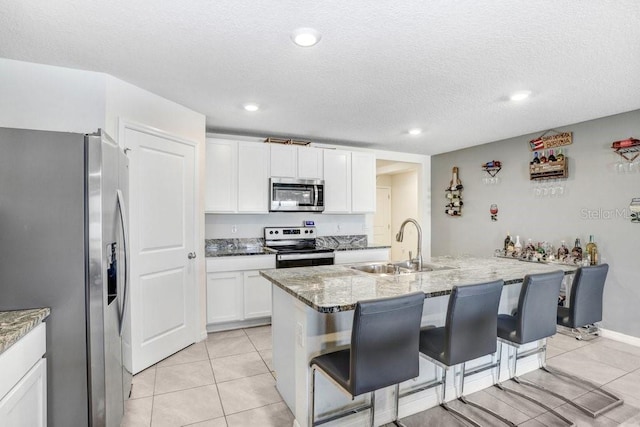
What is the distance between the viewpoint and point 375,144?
5082 millimetres

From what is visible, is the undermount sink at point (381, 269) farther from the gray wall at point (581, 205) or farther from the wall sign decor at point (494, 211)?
the wall sign decor at point (494, 211)

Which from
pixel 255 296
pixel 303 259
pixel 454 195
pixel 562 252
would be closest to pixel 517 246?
pixel 562 252

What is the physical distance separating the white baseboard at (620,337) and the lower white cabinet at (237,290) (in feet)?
12.1

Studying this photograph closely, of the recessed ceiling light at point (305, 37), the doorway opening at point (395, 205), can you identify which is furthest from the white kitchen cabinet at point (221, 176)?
the doorway opening at point (395, 205)

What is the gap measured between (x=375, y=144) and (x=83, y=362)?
4370mm

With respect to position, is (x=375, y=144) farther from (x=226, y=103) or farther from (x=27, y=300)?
(x=27, y=300)

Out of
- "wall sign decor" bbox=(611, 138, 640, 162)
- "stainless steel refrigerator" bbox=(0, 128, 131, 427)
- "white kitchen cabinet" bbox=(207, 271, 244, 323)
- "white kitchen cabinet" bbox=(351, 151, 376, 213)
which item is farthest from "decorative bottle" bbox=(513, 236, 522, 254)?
"stainless steel refrigerator" bbox=(0, 128, 131, 427)

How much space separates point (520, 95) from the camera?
2932 millimetres

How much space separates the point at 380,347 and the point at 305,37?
1744 mm

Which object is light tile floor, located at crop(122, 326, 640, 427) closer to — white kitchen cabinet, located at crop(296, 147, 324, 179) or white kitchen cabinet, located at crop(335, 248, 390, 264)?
white kitchen cabinet, located at crop(335, 248, 390, 264)

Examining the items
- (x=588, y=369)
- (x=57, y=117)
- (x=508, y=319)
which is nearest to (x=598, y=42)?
(x=508, y=319)

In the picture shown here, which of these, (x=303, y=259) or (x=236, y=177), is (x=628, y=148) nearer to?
(x=303, y=259)

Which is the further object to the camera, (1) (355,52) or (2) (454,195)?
(2) (454,195)

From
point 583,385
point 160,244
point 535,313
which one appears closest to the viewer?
point 535,313
